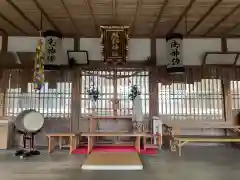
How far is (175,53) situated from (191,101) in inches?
65.3

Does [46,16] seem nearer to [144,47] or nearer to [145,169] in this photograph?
[144,47]

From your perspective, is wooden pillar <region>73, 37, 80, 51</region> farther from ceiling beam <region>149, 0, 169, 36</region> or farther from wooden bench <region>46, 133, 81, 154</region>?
wooden bench <region>46, 133, 81, 154</region>

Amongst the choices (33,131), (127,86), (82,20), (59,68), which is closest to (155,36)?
(127,86)

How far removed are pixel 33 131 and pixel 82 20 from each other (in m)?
3.01

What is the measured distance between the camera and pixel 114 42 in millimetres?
6281

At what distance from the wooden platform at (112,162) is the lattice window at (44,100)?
2.61 meters

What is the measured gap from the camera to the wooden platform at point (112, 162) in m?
4.10

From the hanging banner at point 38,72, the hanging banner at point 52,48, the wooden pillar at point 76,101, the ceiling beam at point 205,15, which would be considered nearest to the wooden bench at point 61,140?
the wooden pillar at point 76,101

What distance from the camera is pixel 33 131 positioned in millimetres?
5676

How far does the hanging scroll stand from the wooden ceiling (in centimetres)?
31

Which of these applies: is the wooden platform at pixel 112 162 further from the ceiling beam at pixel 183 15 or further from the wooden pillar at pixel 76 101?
the ceiling beam at pixel 183 15

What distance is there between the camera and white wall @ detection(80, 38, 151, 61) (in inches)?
292

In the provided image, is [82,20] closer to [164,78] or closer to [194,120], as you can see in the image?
[164,78]

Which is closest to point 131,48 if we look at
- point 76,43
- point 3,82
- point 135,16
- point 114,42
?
point 114,42
